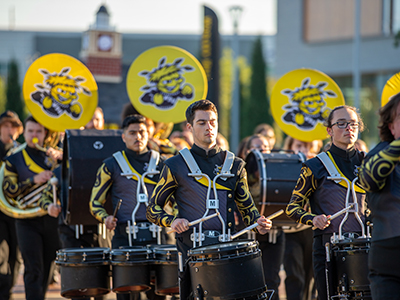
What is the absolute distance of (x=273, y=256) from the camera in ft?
25.0

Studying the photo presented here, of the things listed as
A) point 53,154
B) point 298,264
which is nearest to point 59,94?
point 53,154

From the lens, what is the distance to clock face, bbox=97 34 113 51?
36.5m

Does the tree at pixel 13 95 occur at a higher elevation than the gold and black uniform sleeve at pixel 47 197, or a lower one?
higher

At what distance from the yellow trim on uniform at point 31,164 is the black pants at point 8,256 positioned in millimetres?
822

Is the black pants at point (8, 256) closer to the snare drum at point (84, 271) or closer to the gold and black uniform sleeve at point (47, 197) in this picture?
the gold and black uniform sleeve at point (47, 197)

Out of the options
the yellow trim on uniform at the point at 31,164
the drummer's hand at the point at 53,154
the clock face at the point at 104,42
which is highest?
the clock face at the point at 104,42

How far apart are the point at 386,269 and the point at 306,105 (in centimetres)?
474

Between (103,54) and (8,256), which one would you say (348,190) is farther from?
(103,54)

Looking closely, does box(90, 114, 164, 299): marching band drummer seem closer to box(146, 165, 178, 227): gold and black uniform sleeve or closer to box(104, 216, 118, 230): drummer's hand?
box(104, 216, 118, 230): drummer's hand

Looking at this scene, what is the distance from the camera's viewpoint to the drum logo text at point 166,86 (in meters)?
8.48

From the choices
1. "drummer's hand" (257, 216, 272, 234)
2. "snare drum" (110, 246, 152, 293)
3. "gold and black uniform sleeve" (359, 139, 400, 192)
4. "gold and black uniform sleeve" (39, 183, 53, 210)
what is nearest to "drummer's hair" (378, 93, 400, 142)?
"gold and black uniform sleeve" (359, 139, 400, 192)

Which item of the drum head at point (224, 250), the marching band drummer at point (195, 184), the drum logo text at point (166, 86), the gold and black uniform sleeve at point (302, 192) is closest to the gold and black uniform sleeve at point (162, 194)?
the marching band drummer at point (195, 184)

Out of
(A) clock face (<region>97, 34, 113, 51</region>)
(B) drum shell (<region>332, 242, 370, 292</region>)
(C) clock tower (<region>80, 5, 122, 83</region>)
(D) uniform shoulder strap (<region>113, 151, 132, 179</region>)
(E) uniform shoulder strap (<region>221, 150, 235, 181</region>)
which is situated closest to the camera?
(B) drum shell (<region>332, 242, 370, 292</region>)

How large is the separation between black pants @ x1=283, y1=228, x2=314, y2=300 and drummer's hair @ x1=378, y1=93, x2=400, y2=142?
3813 millimetres
